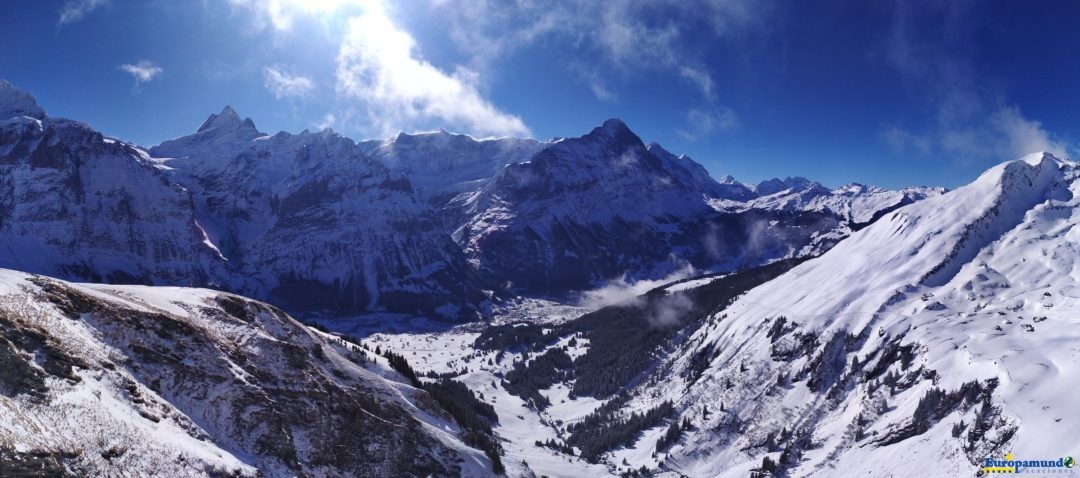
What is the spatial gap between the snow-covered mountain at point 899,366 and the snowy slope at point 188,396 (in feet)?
196

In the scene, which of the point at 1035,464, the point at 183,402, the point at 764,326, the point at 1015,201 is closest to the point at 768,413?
the point at 764,326

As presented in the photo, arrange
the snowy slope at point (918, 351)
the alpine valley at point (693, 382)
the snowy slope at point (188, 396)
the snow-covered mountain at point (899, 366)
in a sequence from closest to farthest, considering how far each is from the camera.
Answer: the snowy slope at point (188, 396), the alpine valley at point (693, 382), the snowy slope at point (918, 351), the snow-covered mountain at point (899, 366)

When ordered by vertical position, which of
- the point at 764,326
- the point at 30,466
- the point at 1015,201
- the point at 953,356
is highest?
the point at 1015,201

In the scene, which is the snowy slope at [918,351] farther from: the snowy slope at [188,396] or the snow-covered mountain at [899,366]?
the snowy slope at [188,396]

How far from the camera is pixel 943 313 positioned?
13288cm

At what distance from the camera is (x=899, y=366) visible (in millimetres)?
122500

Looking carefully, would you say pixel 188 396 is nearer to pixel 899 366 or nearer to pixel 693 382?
pixel 899 366

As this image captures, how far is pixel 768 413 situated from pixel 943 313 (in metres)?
46.5

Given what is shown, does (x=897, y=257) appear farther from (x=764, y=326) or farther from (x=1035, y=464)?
(x=1035, y=464)

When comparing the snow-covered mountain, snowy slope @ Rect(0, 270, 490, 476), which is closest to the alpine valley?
snowy slope @ Rect(0, 270, 490, 476)

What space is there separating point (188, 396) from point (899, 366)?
131222 millimetres

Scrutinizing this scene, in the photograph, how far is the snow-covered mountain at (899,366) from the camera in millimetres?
90875

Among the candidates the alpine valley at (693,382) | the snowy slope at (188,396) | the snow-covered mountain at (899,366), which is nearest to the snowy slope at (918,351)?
the snow-covered mountain at (899,366)

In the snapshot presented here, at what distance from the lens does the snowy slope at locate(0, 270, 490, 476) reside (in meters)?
37.4
